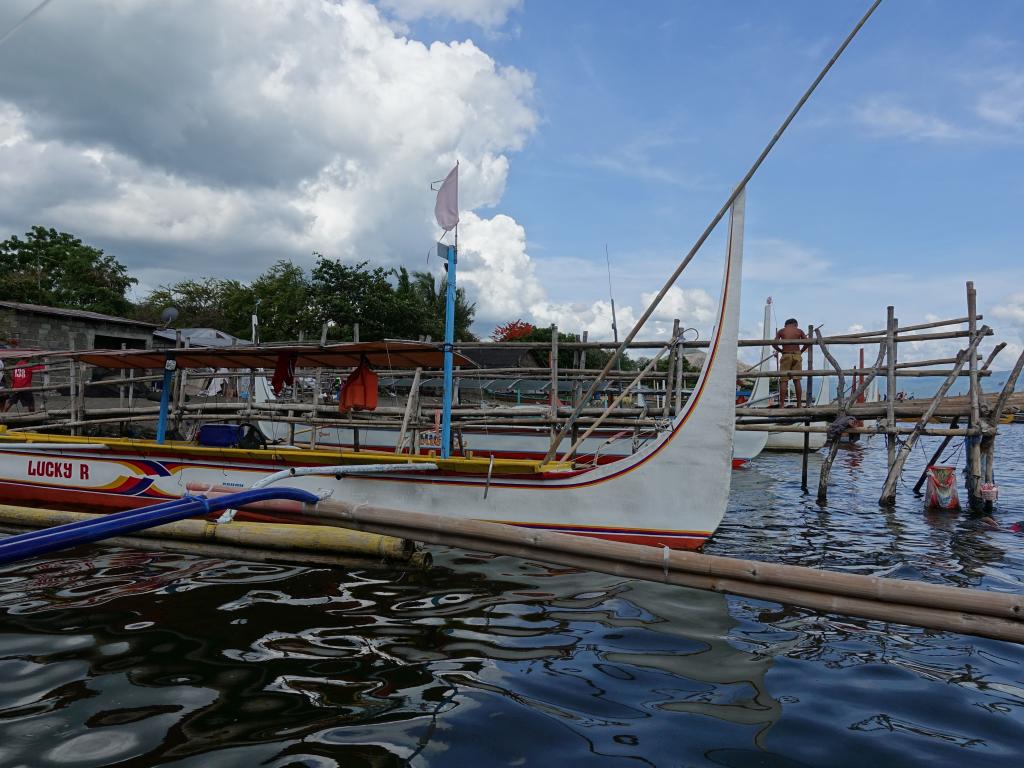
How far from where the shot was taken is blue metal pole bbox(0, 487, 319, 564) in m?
3.39

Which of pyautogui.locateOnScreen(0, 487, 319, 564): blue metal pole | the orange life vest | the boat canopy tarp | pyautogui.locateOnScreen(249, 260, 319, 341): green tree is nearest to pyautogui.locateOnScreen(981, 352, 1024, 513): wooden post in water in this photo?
the boat canopy tarp

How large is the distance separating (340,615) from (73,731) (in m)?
1.99

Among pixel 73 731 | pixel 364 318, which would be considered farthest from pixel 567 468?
pixel 364 318

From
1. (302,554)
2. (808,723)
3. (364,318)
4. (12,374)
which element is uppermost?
(364,318)

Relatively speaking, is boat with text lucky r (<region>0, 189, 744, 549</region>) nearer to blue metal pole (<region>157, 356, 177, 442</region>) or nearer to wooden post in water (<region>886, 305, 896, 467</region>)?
blue metal pole (<region>157, 356, 177, 442</region>)

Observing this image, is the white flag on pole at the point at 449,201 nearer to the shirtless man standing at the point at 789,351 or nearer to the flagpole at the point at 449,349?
the flagpole at the point at 449,349

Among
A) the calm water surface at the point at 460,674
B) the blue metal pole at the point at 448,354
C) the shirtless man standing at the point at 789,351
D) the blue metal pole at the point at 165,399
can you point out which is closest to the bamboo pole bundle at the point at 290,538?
the calm water surface at the point at 460,674

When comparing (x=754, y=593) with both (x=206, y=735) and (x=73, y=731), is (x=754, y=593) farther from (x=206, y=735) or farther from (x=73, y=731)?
(x=73, y=731)

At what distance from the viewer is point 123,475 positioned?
8.59 metres

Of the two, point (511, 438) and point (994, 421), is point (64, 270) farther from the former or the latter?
point (994, 421)

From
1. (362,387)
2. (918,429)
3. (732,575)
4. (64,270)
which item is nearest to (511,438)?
(362,387)

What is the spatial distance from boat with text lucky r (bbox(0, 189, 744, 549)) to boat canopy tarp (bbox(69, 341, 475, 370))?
0.12ft

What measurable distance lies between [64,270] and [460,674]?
3910cm

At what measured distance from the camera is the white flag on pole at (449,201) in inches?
320
